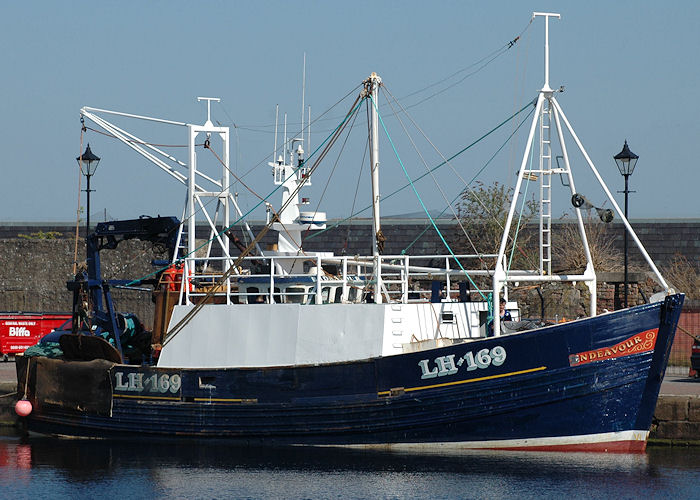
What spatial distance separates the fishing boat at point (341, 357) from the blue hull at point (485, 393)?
23 mm

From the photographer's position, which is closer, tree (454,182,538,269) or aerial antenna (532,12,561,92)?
aerial antenna (532,12,561,92)

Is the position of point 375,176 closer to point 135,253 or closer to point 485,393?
point 485,393

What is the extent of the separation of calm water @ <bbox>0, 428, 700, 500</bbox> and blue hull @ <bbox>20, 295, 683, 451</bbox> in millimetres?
376

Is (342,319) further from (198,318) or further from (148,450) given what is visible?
(148,450)

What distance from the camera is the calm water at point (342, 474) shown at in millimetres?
16875

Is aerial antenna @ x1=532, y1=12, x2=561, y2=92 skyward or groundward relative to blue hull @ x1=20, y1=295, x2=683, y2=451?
skyward

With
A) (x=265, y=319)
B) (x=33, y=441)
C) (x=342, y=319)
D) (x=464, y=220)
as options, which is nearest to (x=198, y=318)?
(x=265, y=319)

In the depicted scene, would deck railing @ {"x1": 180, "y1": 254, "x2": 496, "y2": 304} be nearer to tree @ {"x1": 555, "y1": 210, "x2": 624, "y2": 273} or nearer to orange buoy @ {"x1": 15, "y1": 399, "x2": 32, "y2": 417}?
orange buoy @ {"x1": 15, "y1": 399, "x2": 32, "y2": 417}

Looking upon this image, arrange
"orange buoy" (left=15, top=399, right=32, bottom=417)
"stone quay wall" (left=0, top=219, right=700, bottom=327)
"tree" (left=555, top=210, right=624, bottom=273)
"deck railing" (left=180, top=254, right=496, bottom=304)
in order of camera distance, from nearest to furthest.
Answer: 1. "deck railing" (left=180, top=254, right=496, bottom=304)
2. "orange buoy" (left=15, top=399, right=32, bottom=417)
3. "tree" (left=555, top=210, right=624, bottom=273)
4. "stone quay wall" (left=0, top=219, right=700, bottom=327)

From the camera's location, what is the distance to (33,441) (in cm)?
2255

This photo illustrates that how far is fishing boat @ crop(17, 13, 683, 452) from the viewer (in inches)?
733

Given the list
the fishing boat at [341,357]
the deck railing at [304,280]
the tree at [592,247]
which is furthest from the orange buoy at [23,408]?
the tree at [592,247]

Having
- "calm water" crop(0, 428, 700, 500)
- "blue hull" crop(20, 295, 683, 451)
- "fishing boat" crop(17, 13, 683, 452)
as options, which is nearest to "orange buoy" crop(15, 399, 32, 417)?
"fishing boat" crop(17, 13, 683, 452)

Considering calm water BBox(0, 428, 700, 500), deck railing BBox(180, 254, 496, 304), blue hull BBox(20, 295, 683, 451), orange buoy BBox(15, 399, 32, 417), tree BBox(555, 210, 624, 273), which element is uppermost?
tree BBox(555, 210, 624, 273)
